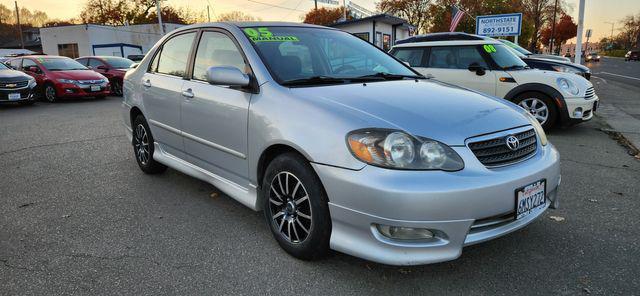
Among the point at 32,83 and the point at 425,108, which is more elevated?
the point at 425,108

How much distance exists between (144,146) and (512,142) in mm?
3836

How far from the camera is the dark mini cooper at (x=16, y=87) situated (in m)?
11.9

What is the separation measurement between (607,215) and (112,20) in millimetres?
66734

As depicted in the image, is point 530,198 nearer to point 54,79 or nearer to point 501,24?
point 54,79

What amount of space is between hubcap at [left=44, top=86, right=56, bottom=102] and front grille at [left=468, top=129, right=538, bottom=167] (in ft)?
45.8

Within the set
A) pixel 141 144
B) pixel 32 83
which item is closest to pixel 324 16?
pixel 32 83

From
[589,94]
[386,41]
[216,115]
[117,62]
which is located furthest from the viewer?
[386,41]

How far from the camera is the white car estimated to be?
702cm

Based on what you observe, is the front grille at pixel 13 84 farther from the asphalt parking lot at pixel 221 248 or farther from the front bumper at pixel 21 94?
the asphalt parking lot at pixel 221 248

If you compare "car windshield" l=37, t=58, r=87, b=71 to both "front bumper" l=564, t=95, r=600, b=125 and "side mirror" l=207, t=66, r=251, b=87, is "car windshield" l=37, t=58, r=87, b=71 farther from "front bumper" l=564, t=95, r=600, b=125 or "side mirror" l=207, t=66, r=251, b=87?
"front bumper" l=564, t=95, r=600, b=125

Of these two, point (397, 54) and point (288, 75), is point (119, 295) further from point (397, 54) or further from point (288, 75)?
point (397, 54)

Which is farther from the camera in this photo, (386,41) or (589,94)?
(386,41)

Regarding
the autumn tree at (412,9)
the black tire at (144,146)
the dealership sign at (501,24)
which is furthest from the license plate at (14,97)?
the autumn tree at (412,9)

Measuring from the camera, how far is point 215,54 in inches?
148
